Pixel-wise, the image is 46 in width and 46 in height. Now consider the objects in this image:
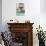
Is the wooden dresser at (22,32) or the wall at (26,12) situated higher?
the wall at (26,12)

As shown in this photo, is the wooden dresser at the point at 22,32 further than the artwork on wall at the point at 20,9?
No

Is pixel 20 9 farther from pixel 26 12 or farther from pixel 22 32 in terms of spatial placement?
pixel 22 32

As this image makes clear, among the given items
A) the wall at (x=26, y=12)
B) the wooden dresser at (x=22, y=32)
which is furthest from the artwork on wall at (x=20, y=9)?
the wooden dresser at (x=22, y=32)

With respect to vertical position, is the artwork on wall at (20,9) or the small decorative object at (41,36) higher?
the artwork on wall at (20,9)

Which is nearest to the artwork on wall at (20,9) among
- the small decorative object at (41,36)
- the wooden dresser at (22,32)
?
the wooden dresser at (22,32)

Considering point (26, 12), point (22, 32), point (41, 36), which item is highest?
point (26, 12)

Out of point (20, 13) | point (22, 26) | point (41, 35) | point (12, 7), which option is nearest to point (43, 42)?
point (41, 35)

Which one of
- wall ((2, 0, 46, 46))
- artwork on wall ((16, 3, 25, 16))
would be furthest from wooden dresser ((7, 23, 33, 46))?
artwork on wall ((16, 3, 25, 16))

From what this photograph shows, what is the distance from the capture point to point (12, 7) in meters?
5.32

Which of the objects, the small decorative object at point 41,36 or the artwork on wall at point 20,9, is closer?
the small decorative object at point 41,36

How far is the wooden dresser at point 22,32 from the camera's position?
5.19 metres

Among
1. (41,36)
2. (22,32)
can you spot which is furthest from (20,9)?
(41,36)

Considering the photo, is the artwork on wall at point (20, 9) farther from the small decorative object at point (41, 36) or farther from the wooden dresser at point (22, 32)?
the small decorative object at point (41, 36)

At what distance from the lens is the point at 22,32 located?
5293mm
